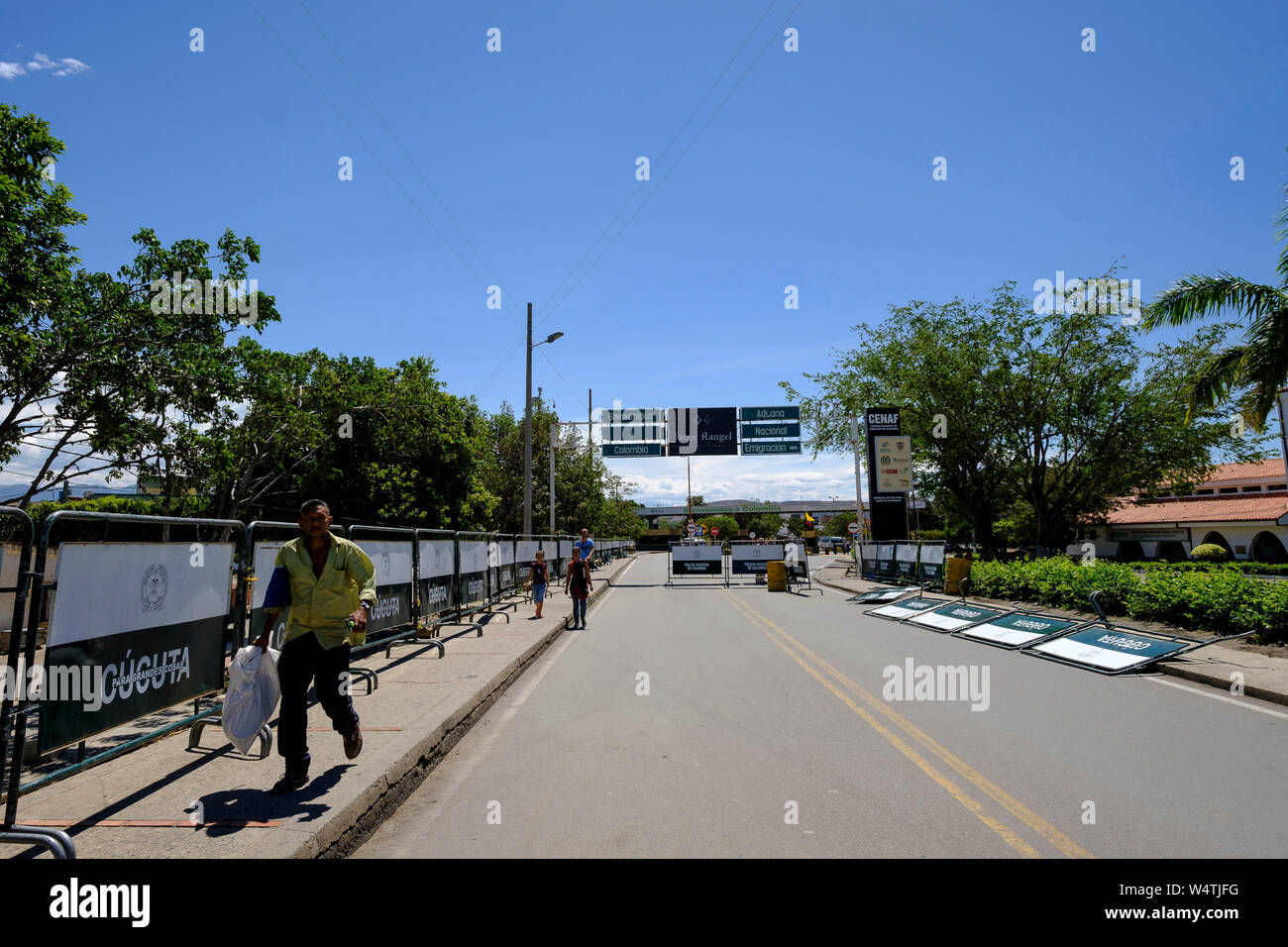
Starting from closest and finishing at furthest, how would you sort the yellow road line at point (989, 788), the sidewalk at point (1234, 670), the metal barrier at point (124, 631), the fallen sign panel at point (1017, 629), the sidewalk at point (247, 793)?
the sidewalk at point (247, 793), the yellow road line at point (989, 788), the metal barrier at point (124, 631), the sidewalk at point (1234, 670), the fallen sign panel at point (1017, 629)

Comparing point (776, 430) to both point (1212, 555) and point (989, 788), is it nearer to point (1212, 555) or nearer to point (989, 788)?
point (1212, 555)

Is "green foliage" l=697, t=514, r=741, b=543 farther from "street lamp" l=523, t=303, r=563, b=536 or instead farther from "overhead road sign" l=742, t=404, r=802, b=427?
"street lamp" l=523, t=303, r=563, b=536

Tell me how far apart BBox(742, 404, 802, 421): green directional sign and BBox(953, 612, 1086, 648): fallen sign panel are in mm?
20928

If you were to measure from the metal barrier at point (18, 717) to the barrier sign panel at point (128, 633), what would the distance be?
258mm

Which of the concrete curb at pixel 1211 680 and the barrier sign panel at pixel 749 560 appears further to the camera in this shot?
the barrier sign panel at pixel 749 560

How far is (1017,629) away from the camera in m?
12.0

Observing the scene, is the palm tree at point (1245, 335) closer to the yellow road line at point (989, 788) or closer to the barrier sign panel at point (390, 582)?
the yellow road line at point (989, 788)

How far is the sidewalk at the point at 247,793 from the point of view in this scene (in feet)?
13.0

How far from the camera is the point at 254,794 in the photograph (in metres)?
4.75

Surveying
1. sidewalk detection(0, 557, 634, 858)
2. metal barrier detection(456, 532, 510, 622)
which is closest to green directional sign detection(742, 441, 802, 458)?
metal barrier detection(456, 532, 510, 622)

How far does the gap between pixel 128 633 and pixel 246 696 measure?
0.89 m

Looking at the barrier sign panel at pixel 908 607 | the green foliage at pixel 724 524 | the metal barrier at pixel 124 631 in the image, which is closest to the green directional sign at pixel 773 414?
the barrier sign panel at pixel 908 607

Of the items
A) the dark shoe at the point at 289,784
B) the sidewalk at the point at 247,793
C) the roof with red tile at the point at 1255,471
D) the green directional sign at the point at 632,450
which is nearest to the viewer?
the sidewalk at the point at 247,793
